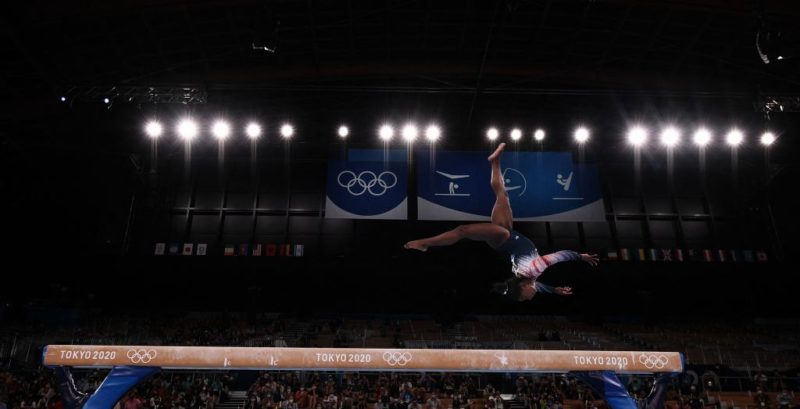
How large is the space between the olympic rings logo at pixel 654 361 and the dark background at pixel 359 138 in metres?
9.01

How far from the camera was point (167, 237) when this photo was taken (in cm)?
1936

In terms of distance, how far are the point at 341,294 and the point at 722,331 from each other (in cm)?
1454

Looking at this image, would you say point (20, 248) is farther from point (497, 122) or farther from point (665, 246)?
point (665, 246)

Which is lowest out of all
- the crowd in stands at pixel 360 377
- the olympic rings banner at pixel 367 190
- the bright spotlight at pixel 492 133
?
the crowd in stands at pixel 360 377

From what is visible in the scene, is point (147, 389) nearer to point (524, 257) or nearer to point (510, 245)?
point (510, 245)

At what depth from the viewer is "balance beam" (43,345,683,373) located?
20.7ft

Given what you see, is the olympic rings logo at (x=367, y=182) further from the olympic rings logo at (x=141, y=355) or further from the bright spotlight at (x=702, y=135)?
the olympic rings logo at (x=141, y=355)

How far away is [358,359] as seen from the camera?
6.34 metres

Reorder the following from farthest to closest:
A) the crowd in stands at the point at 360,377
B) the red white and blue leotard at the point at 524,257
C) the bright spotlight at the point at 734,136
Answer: the bright spotlight at the point at 734,136
the crowd in stands at the point at 360,377
the red white and blue leotard at the point at 524,257

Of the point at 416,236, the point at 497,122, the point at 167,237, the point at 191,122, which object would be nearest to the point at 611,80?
the point at 497,122

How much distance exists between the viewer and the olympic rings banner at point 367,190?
1556 cm

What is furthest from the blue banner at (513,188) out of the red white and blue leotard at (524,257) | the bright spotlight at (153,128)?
the bright spotlight at (153,128)

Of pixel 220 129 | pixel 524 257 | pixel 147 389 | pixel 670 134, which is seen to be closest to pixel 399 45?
pixel 220 129

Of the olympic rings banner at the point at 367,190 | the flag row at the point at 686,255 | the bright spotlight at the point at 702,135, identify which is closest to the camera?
the olympic rings banner at the point at 367,190
